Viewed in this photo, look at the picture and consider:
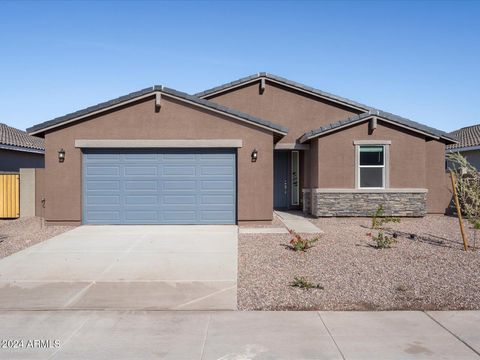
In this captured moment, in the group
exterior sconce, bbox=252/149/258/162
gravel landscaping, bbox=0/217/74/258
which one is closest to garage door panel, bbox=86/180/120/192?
gravel landscaping, bbox=0/217/74/258

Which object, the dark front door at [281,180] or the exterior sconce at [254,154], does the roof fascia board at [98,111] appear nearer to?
the exterior sconce at [254,154]

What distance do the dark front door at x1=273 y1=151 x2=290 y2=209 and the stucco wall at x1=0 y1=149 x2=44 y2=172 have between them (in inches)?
526

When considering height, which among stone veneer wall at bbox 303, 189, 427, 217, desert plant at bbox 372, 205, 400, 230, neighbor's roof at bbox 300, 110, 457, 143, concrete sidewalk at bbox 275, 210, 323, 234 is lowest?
concrete sidewalk at bbox 275, 210, 323, 234

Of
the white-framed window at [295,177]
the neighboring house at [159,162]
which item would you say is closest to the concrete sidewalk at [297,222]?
the neighboring house at [159,162]

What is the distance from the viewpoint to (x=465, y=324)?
5.27 m

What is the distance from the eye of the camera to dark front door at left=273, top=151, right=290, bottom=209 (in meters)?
18.8

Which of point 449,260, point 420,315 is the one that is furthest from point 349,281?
point 449,260

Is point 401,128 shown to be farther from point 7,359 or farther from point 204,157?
point 7,359

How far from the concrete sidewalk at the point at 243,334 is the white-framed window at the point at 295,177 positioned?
43.3 ft

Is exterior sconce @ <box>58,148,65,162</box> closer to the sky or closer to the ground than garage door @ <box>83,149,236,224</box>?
closer to the sky

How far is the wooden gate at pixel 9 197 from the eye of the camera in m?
15.2

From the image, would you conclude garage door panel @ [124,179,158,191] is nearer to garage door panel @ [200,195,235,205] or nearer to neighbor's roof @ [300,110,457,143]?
garage door panel @ [200,195,235,205]

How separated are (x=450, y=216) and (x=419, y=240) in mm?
6854

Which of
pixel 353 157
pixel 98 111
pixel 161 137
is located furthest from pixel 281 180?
pixel 98 111
